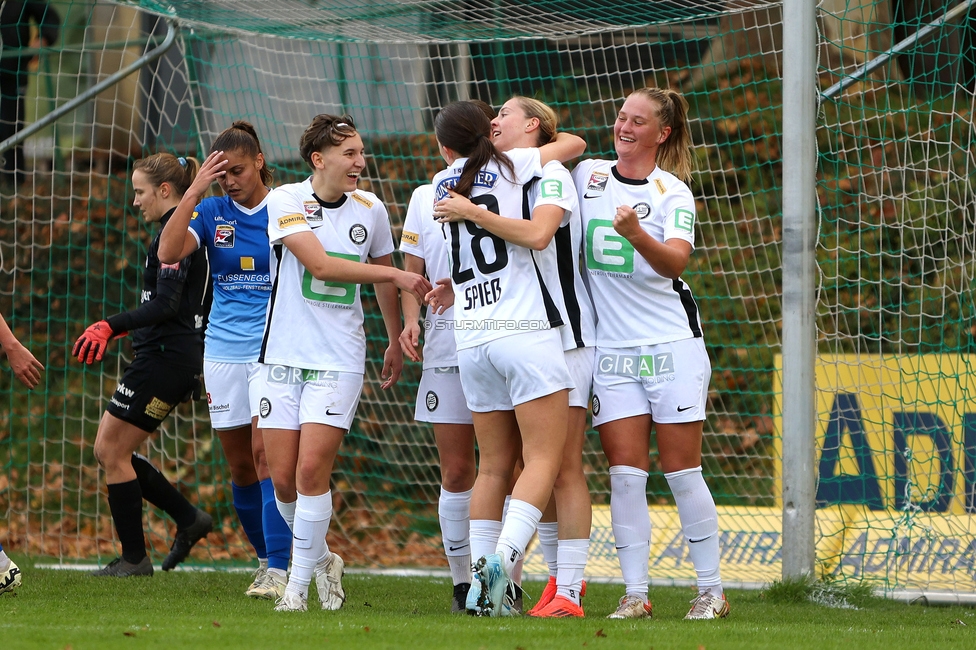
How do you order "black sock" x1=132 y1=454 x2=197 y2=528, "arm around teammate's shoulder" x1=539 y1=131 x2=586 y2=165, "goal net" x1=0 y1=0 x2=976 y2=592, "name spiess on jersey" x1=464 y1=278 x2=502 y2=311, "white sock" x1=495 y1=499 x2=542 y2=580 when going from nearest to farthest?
"white sock" x1=495 y1=499 x2=542 y2=580
"name spiess on jersey" x1=464 y1=278 x2=502 y2=311
"arm around teammate's shoulder" x1=539 y1=131 x2=586 y2=165
"black sock" x1=132 y1=454 x2=197 y2=528
"goal net" x1=0 y1=0 x2=976 y2=592

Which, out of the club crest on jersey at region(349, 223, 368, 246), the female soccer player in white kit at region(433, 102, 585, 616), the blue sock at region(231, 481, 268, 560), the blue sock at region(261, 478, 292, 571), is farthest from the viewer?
the blue sock at region(231, 481, 268, 560)

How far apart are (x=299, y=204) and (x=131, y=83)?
8.79 meters

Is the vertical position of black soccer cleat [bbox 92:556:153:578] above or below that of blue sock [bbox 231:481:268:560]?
below

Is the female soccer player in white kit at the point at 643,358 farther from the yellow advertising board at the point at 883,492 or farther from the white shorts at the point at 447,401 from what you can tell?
the yellow advertising board at the point at 883,492

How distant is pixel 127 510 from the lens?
5.73 metres

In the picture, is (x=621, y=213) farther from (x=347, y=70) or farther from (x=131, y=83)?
(x=131, y=83)

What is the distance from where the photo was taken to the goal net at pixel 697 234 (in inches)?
250

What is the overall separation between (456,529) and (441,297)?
3.19 ft

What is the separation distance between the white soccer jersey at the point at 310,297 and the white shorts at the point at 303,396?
36 mm

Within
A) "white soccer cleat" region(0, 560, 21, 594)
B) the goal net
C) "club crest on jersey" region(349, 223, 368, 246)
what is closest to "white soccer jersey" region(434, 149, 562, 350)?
"club crest on jersey" region(349, 223, 368, 246)

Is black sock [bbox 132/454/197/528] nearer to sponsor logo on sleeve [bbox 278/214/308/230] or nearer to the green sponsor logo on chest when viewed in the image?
the green sponsor logo on chest

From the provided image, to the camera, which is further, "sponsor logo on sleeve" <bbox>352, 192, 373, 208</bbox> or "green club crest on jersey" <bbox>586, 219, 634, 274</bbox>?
"sponsor logo on sleeve" <bbox>352, 192, 373, 208</bbox>

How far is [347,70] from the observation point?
9.32 metres

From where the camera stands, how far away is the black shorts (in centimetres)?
555
